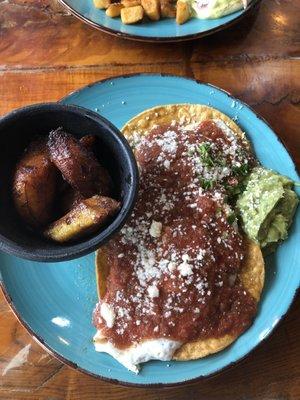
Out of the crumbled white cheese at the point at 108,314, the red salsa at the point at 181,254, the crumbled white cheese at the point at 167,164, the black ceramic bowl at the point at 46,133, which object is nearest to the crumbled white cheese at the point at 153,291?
the red salsa at the point at 181,254

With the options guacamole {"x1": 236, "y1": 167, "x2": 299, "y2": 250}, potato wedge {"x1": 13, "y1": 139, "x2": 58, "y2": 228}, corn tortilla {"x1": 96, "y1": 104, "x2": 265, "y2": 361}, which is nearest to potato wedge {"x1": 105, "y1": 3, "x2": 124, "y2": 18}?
corn tortilla {"x1": 96, "y1": 104, "x2": 265, "y2": 361}

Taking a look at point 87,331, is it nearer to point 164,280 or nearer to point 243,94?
point 164,280

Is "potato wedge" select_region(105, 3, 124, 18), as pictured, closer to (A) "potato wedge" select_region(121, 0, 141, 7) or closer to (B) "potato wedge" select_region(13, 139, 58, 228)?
(A) "potato wedge" select_region(121, 0, 141, 7)

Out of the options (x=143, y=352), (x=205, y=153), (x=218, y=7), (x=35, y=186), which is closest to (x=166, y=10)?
(x=218, y=7)

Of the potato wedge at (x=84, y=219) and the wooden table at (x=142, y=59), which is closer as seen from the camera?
the potato wedge at (x=84, y=219)

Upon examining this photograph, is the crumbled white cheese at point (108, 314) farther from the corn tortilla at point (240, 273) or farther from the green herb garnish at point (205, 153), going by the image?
the green herb garnish at point (205, 153)

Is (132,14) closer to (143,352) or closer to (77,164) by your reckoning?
(77,164)
